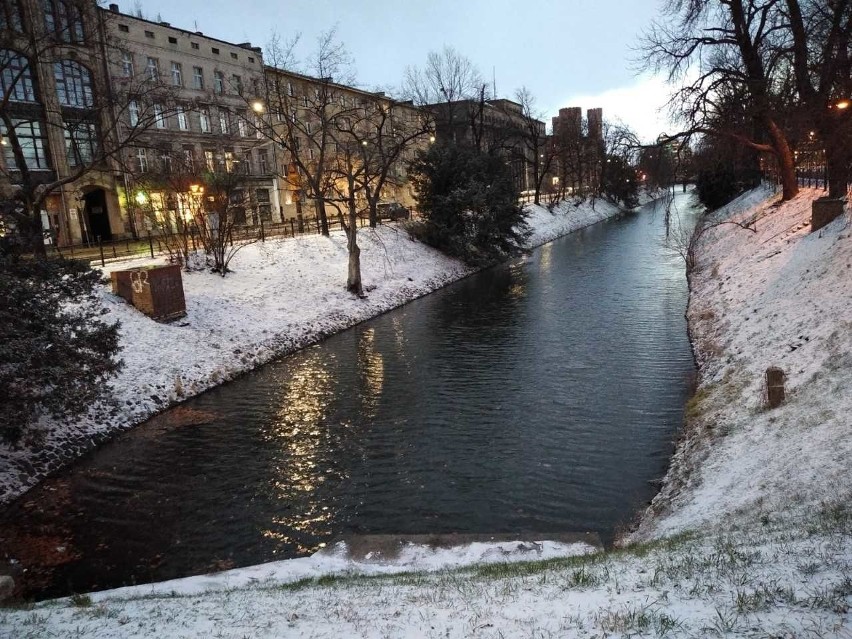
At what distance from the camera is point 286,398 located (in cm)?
1530

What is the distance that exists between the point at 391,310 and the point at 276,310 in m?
5.89

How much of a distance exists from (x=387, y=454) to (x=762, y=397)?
6789 mm

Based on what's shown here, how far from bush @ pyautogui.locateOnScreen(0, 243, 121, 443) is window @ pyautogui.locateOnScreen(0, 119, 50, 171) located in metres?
28.6

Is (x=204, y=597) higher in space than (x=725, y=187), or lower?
lower

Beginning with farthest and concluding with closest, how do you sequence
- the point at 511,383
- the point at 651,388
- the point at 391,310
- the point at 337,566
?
1. the point at 391,310
2. the point at 511,383
3. the point at 651,388
4. the point at 337,566

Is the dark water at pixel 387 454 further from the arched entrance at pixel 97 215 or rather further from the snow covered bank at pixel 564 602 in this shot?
the arched entrance at pixel 97 215

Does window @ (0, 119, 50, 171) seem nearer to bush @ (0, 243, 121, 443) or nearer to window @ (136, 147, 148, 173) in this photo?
window @ (136, 147, 148, 173)

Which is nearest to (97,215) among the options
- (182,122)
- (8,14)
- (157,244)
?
(182,122)

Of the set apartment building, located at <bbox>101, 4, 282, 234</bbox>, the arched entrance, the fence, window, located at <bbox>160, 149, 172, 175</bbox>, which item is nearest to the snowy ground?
window, located at <bbox>160, 149, 172, 175</bbox>

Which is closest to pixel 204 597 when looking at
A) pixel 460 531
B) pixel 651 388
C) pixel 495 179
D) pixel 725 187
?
pixel 460 531

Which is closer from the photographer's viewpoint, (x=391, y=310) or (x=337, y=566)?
(x=337, y=566)

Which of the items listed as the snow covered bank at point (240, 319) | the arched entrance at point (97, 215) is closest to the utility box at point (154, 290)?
the snow covered bank at point (240, 319)

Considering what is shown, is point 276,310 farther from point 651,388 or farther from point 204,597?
point 204,597

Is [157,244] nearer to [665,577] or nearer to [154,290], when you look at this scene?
[154,290]
